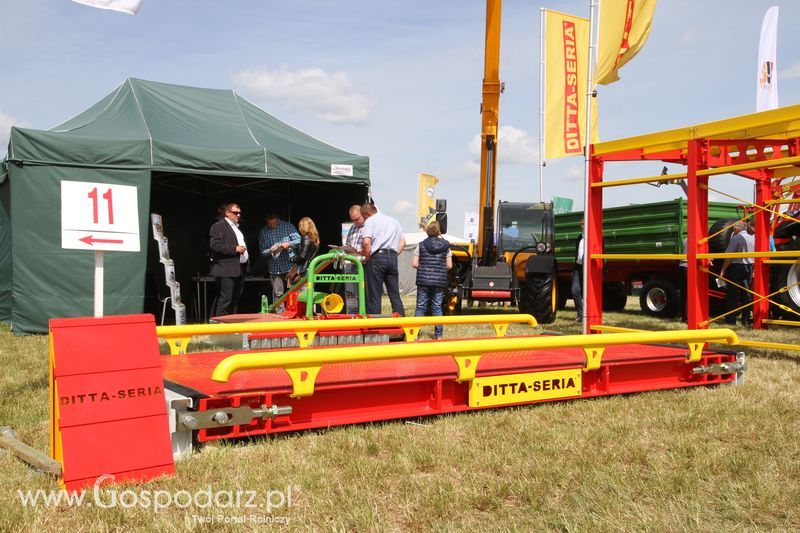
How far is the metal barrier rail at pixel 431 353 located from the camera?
3.46 m

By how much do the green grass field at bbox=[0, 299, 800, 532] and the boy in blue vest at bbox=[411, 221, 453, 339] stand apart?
4.11 metres

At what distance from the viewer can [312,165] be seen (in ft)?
33.7

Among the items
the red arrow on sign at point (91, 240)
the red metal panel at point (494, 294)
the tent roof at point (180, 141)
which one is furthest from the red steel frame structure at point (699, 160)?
the red arrow on sign at point (91, 240)

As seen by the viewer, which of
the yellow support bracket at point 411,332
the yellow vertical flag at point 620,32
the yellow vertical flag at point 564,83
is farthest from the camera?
the yellow vertical flag at point 564,83

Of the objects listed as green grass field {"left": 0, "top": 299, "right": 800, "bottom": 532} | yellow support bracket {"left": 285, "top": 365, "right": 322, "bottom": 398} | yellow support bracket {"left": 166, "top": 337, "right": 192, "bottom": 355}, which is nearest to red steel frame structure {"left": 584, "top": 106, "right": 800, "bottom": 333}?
green grass field {"left": 0, "top": 299, "right": 800, "bottom": 532}

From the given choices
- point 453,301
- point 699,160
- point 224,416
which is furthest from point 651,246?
point 224,416

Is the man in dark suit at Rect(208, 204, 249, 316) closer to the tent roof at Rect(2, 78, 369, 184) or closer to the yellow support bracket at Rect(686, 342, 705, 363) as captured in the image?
the tent roof at Rect(2, 78, 369, 184)

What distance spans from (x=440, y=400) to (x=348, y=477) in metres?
1.11

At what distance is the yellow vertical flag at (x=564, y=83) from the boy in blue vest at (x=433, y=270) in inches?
291

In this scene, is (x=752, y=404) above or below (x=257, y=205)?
below

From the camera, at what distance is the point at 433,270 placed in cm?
871

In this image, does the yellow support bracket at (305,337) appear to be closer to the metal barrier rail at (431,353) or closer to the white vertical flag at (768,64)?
the metal barrier rail at (431,353)

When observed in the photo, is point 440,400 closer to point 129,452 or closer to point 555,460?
point 555,460

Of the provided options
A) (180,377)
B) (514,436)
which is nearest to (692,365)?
(514,436)
